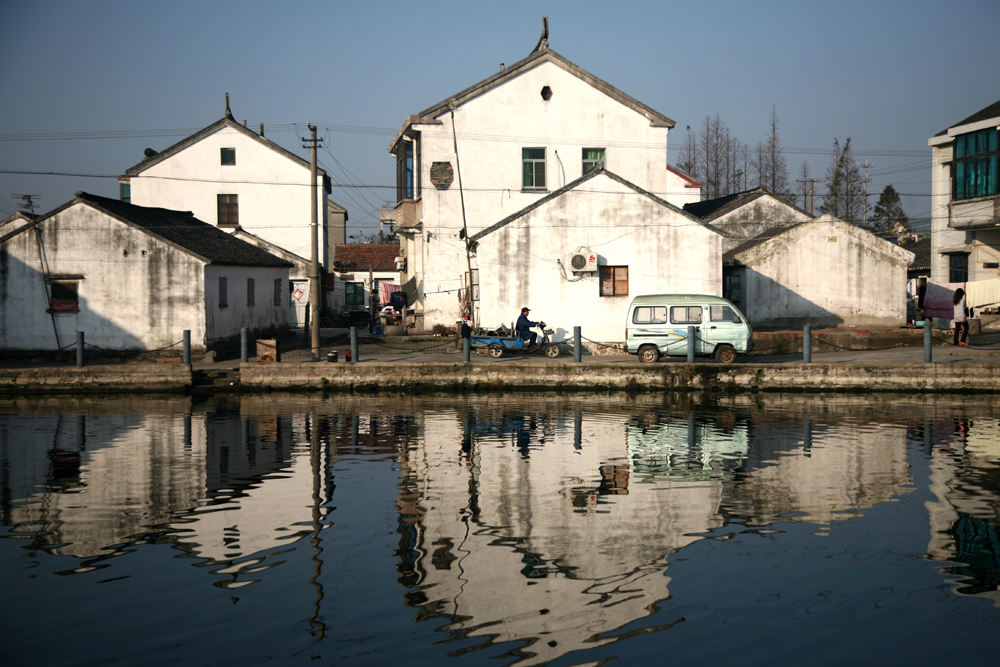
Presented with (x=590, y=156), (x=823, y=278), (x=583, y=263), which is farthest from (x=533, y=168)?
(x=823, y=278)

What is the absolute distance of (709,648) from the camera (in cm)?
620

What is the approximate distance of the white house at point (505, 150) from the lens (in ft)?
99.6

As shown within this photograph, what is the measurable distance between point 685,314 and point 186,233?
16.4m

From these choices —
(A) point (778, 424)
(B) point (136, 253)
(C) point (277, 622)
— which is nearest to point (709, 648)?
(C) point (277, 622)

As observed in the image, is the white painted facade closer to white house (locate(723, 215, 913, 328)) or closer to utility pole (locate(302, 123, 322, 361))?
utility pole (locate(302, 123, 322, 361))

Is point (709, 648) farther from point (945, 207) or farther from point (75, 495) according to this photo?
point (945, 207)

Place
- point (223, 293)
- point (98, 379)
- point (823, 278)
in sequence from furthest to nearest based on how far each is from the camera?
1. point (823, 278)
2. point (223, 293)
3. point (98, 379)

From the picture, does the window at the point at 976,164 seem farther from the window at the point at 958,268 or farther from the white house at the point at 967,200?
the window at the point at 958,268

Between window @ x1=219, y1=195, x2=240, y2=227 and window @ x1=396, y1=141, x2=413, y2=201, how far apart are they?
10.8m

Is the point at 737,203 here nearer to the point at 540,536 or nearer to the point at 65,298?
the point at 65,298

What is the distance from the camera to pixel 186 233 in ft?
90.7

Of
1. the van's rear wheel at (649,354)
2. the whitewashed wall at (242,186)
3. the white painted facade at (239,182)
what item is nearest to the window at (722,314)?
the van's rear wheel at (649,354)

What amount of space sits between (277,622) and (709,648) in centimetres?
337

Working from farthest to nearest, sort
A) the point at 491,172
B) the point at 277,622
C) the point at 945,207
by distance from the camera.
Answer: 1. the point at 945,207
2. the point at 491,172
3. the point at 277,622
